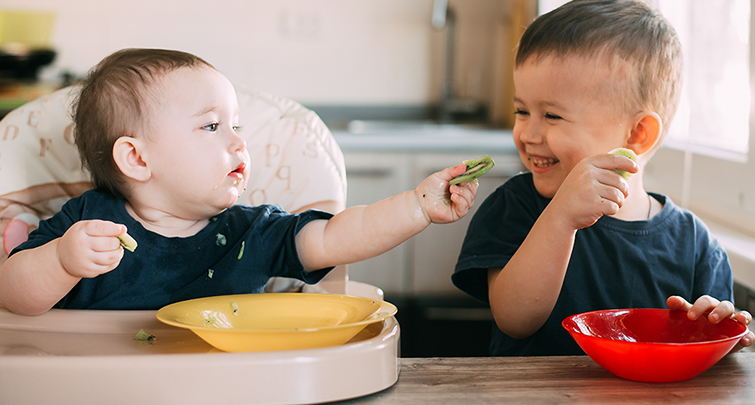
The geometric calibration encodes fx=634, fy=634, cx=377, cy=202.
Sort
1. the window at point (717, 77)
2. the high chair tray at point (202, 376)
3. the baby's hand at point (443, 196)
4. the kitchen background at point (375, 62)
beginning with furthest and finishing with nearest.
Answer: the kitchen background at point (375, 62)
the window at point (717, 77)
the baby's hand at point (443, 196)
the high chair tray at point (202, 376)

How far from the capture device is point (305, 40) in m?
3.01

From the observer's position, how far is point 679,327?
0.77 metres

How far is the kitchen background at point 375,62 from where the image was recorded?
2557 mm

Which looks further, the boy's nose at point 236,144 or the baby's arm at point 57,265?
the boy's nose at point 236,144

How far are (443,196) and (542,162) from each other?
31 centimetres

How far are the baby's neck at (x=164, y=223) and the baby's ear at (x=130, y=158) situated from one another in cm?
7

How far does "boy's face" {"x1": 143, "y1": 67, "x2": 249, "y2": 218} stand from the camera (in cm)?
89

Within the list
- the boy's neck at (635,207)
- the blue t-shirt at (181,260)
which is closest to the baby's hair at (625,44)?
the boy's neck at (635,207)

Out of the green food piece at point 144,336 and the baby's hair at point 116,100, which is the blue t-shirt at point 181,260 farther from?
the green food piece at point 144,336

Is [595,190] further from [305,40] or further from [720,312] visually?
[305,40]

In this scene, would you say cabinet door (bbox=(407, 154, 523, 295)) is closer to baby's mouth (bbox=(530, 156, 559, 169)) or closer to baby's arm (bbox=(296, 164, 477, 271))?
baby's mouth (bbox=(530, 156, 559, 169))

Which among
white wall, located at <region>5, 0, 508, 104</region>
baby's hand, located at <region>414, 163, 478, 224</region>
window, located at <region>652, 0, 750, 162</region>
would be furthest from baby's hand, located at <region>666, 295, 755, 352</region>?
white wall, located at <region>5, 0, 508, 104</region>

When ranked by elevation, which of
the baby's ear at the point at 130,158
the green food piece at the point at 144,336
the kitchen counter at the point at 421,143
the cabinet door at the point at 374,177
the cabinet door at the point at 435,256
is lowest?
the cabinet door at the point at 435,256

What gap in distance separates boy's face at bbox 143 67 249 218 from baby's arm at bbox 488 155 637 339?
0.42 meters
